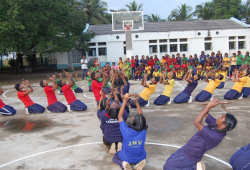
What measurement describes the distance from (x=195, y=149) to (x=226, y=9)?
4063 centimetres

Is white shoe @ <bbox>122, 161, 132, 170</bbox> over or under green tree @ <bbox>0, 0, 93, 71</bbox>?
under

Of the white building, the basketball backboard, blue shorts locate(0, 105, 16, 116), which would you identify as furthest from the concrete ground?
the white building

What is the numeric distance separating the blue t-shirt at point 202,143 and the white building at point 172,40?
25.6 m

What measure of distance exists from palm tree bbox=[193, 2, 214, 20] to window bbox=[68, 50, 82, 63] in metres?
19.8

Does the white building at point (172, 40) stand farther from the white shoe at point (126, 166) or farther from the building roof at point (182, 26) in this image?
the white shoe at point (126, 166)

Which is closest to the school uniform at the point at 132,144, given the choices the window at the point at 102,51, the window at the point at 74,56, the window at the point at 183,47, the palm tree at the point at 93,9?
the window at the point at 102,51

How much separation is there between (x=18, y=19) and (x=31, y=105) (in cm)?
1037

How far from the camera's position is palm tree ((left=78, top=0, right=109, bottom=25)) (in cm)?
3481

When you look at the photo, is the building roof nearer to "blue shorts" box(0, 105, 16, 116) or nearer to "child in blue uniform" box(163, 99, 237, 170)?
"blue shorts" box(0, 105, 16, 116)

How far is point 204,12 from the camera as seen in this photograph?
128ft

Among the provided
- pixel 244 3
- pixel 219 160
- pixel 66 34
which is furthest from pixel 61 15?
pixel 244 3

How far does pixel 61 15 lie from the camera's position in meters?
21.5

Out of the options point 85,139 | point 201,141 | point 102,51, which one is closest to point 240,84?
point 85,139

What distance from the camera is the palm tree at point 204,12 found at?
1526 inches
